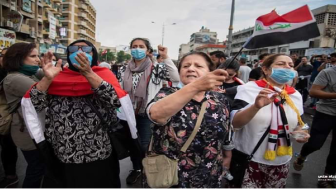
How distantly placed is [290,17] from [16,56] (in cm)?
266

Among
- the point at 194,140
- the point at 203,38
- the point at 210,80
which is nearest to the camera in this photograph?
the point at 210,80

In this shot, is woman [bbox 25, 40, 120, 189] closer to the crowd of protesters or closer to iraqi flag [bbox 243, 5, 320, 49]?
the crowd of protesters

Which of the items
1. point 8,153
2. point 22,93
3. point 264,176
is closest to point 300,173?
point 264,176

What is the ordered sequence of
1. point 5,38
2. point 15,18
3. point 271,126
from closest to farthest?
point 271,126, point 5,38, point 15,18

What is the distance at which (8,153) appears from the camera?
114 inches

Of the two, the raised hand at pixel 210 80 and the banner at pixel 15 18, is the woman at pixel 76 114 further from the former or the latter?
the banner at pixel 15 18

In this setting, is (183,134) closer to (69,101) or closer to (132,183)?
(69,101)

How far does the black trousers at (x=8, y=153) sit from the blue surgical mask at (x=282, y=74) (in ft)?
11.1

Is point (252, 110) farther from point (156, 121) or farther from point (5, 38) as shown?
point (5, 38)

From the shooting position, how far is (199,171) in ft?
4.98

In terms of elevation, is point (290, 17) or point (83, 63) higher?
point (290, 17)

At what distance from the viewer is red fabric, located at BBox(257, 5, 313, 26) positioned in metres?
1.40

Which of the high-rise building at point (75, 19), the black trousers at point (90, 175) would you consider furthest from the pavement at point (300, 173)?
the high-rise building at point (75, 19)

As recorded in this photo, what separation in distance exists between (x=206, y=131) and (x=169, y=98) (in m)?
0.42
